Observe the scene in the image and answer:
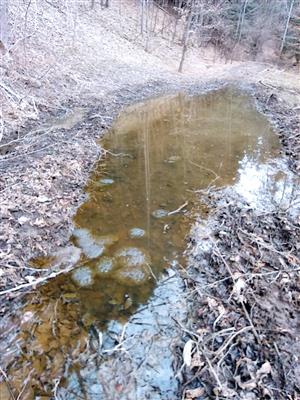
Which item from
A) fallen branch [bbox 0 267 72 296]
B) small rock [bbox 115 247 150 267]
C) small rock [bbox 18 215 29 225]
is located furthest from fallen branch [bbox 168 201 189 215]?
small rock [bbox 18 215 29 225]

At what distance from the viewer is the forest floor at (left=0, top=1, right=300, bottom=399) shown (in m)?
3.25

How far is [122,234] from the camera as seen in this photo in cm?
516

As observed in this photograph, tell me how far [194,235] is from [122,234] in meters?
1.10

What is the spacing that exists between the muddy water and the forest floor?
317 mm

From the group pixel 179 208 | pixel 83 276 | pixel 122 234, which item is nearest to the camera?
pixel 83 276

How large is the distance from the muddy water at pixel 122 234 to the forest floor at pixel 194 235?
317mm

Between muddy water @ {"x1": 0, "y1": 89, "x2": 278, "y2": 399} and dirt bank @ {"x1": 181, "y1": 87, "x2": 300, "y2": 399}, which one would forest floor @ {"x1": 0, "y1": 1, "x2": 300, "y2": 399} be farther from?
muddy water @ {"x1": 0, "y1": 89, "x2": 278, "y2": 399}

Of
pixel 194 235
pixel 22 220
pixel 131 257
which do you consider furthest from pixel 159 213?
pixel 22 220

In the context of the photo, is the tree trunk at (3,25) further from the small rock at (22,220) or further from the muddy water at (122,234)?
the small rock at (22,220)

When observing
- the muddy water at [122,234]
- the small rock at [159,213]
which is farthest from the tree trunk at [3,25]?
the small rock at [159,213]

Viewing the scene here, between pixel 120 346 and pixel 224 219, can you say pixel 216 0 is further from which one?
pixel 120 346

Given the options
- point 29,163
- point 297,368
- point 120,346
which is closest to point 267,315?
point 297,368

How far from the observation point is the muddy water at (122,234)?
337cm

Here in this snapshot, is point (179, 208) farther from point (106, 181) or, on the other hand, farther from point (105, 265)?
point (105, 265)
